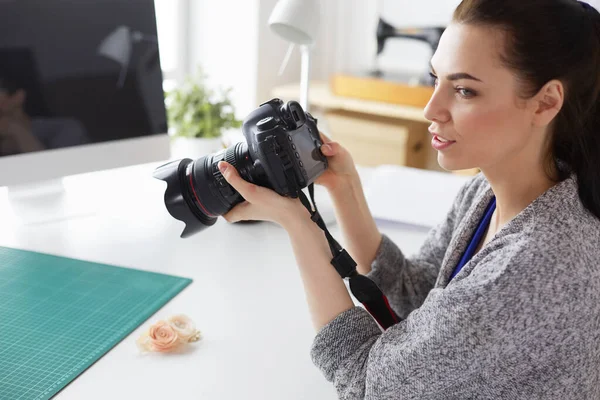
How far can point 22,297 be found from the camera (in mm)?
1041

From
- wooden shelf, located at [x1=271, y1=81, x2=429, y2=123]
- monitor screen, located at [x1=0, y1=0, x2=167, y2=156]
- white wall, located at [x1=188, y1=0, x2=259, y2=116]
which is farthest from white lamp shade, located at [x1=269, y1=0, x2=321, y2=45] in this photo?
white wall, located at [x1=188, y1=0, x2=259, y2=116]

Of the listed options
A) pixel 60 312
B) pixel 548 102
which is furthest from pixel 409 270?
pixel 60 312

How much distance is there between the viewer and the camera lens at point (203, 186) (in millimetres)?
951

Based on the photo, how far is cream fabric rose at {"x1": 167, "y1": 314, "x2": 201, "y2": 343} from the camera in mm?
941

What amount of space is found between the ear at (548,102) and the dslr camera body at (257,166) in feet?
0.99

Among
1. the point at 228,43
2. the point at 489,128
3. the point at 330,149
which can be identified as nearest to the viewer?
the point at 489,128

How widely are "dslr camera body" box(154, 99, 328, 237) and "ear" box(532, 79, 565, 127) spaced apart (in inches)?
11.9

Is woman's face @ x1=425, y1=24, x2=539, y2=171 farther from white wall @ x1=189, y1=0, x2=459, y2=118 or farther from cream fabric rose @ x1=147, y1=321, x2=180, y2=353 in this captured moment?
white wall @ x1=189, y1=0, x2=459, y2=118

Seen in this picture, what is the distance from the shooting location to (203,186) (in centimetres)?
97

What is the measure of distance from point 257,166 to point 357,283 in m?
0.21

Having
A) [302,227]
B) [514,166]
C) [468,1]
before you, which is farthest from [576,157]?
[302,227]

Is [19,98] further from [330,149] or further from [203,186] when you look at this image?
[330,149]

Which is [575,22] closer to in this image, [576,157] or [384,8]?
[576,157]

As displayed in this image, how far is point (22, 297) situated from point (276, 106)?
0.50 metres
